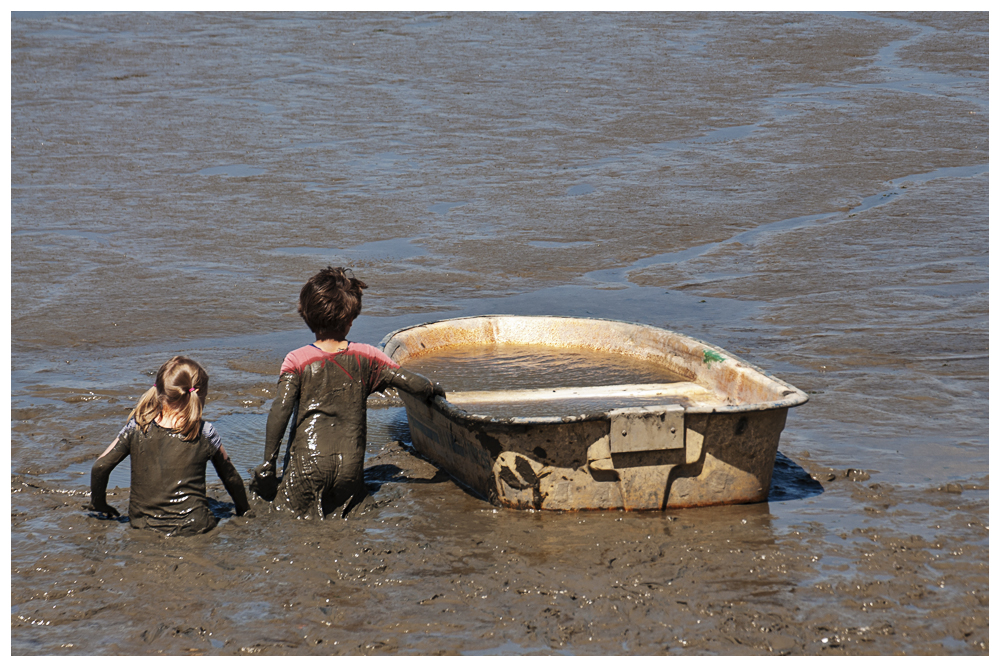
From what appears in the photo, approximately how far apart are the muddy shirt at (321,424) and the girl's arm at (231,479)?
3.5 inches

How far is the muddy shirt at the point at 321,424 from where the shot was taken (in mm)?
4277

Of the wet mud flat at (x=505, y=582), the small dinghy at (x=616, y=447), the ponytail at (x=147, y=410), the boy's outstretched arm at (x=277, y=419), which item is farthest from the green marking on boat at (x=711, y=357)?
the ponytail at (x=147, y=410)

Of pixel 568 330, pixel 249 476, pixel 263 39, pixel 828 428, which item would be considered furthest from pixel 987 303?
pixel 263 39

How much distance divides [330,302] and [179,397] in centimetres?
74

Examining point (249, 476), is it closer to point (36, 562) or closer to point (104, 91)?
point (36, 562)

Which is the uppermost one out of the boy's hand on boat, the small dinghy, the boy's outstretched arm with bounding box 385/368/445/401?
the boy's outstretched arm with bounding box 385/368/445/401

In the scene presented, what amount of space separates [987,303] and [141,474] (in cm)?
657

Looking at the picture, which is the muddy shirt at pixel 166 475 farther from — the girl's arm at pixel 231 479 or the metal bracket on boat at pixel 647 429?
the metal bracket on boat at pixel 647 429

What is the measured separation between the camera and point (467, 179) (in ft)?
39.6

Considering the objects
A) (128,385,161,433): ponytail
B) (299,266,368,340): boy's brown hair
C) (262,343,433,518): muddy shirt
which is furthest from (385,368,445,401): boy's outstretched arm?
(128,385,161,433): ponytail

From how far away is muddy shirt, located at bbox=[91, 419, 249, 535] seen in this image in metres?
4.05

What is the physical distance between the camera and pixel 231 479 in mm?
4180

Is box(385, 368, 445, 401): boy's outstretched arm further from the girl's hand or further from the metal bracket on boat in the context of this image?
the girl's hand

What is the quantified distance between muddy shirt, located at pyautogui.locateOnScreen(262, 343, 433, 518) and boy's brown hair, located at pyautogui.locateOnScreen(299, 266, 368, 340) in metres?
0.11
